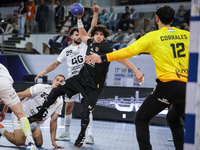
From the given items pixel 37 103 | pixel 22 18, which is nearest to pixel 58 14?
pixel 22 18

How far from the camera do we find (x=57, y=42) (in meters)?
11.2

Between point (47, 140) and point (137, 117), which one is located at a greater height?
point (137, 117)

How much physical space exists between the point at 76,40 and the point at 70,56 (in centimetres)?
37

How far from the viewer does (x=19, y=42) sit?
11797 mm

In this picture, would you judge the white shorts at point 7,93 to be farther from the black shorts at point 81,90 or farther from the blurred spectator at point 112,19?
the blurred spectator at point 112,19

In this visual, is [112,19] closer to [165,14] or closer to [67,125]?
[67,125]

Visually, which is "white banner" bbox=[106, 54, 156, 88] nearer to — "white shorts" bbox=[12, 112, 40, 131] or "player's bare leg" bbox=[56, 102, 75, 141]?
"player's bare leg" bbox=[56, 102, 75, 141]

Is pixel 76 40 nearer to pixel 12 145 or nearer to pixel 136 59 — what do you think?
pixel 12 145

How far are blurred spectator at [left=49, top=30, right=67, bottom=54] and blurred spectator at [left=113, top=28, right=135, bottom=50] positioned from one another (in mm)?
2499

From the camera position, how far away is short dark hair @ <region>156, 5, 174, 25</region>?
2.98 metres

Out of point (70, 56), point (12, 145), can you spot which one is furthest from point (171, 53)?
point (12, 145)

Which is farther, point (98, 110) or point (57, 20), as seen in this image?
point (57, 20)

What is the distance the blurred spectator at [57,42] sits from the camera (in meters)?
11.0

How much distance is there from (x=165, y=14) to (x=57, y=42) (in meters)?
8.66
